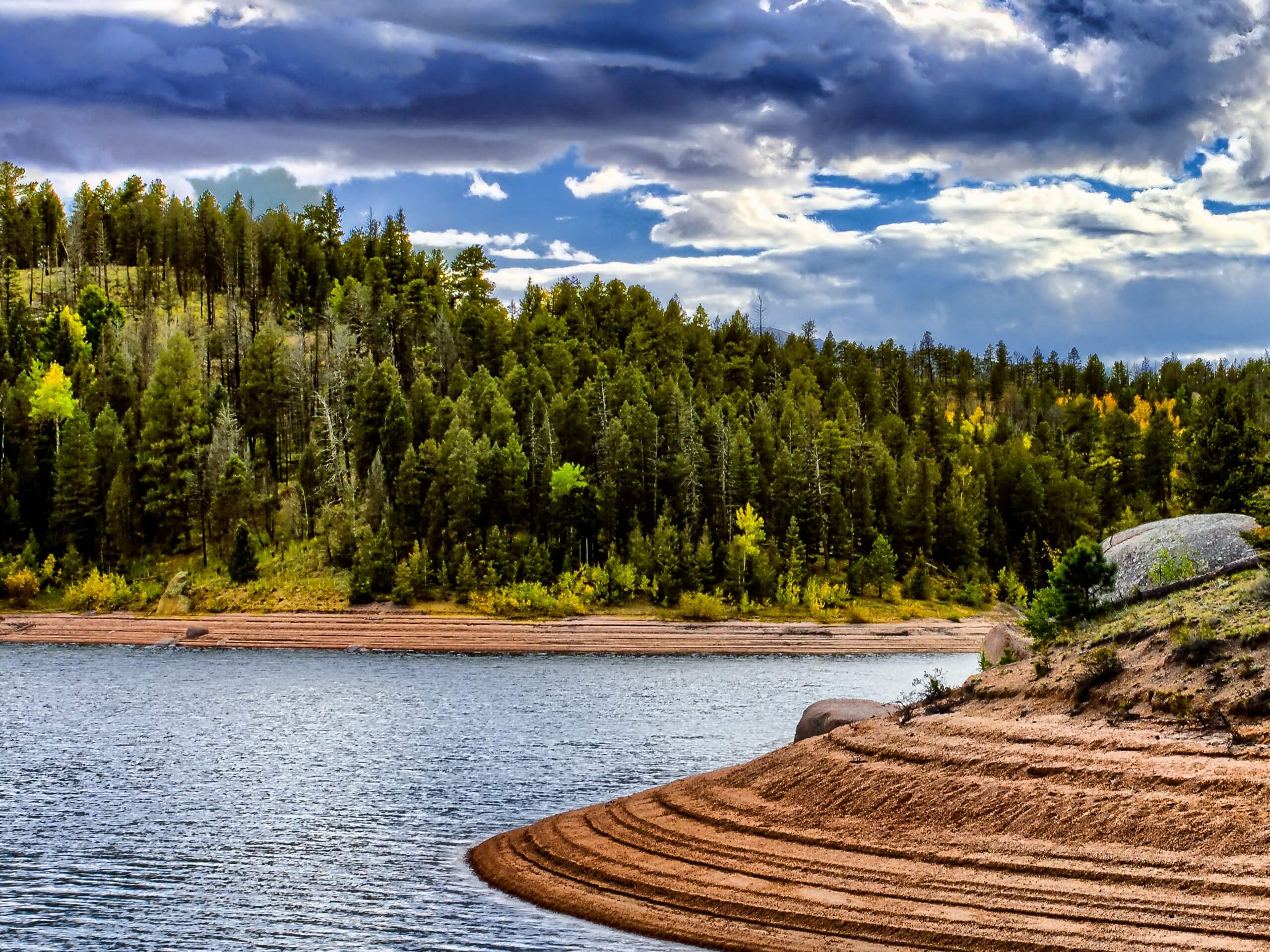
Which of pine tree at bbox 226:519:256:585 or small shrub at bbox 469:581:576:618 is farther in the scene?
pine tree at bbox 226:519:256:585

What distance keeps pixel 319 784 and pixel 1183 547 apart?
30.8 metres

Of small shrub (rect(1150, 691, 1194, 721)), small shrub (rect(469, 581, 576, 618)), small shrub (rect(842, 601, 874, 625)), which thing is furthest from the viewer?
small shrub (rect(842, 601, 874, 625))

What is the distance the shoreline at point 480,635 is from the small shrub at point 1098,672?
234 feet

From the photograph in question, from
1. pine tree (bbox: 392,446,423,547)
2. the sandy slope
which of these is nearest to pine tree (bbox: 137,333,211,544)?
pine tree (bbox: 392,446,423,547)

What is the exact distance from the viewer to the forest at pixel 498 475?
110 metres

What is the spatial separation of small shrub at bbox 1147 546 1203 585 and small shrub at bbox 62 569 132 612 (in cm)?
9593

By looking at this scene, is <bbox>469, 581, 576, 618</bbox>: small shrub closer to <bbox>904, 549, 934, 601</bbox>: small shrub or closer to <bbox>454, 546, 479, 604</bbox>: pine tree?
<bbox>454, 546, 479, 604</bbox>: pine tree

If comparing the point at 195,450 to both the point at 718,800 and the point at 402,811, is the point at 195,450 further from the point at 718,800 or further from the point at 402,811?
the point at 718,800

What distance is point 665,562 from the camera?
109125 millimetres

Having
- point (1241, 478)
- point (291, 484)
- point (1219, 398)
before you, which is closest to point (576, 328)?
point (291, 484)

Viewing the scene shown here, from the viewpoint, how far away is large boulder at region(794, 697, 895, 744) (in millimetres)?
32031

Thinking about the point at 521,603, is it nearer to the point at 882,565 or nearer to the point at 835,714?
the point at 882,565

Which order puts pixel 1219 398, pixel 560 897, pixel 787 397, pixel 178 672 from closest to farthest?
pixel 560 897 → pixel 178 672 → pixel 1219 398 → pixel 787 397

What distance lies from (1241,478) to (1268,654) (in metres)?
60.6
